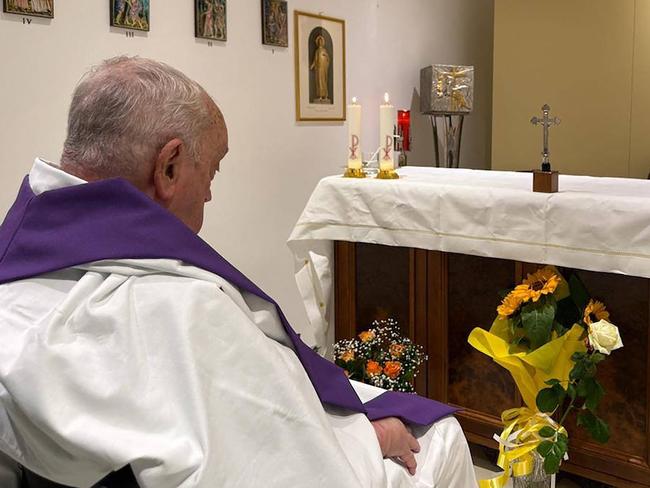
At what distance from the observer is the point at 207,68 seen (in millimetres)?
3602

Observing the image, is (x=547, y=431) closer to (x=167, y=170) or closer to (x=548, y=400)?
(x=548, y=400)

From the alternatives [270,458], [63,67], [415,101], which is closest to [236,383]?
[270,458]

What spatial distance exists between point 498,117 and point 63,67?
145 inches

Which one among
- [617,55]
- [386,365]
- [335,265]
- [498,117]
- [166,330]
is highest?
[617,55]

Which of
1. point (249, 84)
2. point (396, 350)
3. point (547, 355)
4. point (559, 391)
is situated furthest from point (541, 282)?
point (249, 84)

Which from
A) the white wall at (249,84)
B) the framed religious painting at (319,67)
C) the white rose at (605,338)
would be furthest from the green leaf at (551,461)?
the framed religious painting at (319,67)

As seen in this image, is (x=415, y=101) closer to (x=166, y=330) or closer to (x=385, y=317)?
(x=385, y=317)

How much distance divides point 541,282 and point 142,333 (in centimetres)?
158

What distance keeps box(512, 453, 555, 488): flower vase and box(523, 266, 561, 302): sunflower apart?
1.65 ft

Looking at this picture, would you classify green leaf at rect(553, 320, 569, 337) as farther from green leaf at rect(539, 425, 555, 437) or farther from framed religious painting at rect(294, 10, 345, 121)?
framed religious painting at rect(294, 10, 345, 121)

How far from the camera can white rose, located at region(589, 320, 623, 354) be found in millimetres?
2129

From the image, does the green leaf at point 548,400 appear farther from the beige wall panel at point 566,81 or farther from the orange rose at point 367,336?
the beige wall panel at point 566,81

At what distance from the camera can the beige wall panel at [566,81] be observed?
5.30 metres

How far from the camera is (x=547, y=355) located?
232 cm
